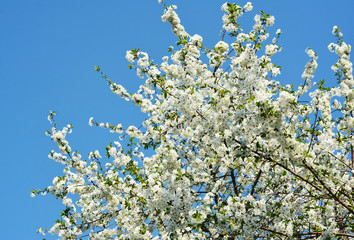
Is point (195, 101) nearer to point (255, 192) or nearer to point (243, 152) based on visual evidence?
point (243, 152)

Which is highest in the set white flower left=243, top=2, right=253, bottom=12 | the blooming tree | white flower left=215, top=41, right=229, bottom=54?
white flower left=243, top=2, right=253, bottom=12

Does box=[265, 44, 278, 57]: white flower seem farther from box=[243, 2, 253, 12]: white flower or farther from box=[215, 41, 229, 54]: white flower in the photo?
box=[243, 2, 253, 12]: white flower

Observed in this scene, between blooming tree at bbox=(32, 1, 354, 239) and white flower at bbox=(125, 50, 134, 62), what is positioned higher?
white flower at bbox=(125, 50, 134, 62)

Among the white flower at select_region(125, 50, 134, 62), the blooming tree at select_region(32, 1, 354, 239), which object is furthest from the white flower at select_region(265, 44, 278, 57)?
the white flower at select_region(125, 50, 134, 62)

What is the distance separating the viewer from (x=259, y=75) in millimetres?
5816

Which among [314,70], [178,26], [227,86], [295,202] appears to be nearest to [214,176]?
[295,202]

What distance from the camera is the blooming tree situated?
17.3 feet

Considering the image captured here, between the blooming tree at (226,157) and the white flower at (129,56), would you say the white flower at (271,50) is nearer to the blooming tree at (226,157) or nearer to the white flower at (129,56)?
the blooming tree at (226,157)

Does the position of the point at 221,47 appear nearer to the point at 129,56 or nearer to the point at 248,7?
the point at 248,7

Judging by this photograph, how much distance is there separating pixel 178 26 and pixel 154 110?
223cm

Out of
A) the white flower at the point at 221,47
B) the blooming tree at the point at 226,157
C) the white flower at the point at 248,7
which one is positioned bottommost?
the blooming tree at the point at 226,157

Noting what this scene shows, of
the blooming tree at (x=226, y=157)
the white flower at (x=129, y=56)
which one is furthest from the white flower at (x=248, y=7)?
the white flower at (x=129, y=56)

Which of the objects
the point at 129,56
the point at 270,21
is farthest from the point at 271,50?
the point at 129,56

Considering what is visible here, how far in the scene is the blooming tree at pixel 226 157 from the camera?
5.28m
